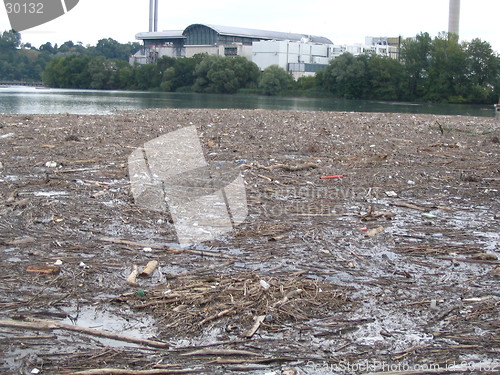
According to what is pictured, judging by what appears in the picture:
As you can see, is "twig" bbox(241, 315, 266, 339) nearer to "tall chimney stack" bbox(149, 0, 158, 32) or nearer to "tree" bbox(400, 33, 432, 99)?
"tree" bbox(400, 33, 432, 99)

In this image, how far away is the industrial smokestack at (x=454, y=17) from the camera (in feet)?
280

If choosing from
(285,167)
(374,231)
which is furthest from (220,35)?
(374,231)

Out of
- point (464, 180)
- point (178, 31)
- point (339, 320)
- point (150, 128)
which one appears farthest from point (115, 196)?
point (178, 31)

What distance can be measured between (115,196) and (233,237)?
7.26 feet

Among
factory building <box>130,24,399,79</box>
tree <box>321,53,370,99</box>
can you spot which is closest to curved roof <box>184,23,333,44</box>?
factory building <box>130,24,399,79</box>

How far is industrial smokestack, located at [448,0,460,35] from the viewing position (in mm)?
85438

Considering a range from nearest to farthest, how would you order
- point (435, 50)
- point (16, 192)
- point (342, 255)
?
point (342, 255), point (16, 192), point (435, 50)

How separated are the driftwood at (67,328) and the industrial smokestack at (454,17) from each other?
295ft

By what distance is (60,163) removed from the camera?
9.78 m

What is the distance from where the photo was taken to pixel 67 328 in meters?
3.84

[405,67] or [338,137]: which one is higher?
[405,67]

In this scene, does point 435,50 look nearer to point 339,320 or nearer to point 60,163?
point 60,163

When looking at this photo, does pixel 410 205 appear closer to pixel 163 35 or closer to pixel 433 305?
pixel 433 305

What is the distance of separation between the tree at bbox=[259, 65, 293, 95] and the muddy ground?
63739 mm
